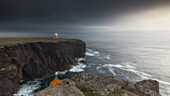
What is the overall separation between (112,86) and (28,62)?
162 feet

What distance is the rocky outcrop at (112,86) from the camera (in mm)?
10176

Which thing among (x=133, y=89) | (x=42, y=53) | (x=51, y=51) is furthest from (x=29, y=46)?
(x=133, y=89)

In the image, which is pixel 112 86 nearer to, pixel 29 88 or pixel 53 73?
pixel 29 88

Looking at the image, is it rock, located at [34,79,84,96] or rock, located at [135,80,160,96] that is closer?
rock, located at [34,79,84,96]

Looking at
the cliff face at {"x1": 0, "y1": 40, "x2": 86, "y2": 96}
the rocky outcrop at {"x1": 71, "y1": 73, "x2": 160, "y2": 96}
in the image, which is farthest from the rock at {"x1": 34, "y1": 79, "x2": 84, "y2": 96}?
the cliff face at {"x1": 0, "y1": 40, "x2": 86, "y2": 96}

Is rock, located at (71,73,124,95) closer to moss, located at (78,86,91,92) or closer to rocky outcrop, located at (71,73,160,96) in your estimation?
rocky outcrop, located at (71,73,160,96)

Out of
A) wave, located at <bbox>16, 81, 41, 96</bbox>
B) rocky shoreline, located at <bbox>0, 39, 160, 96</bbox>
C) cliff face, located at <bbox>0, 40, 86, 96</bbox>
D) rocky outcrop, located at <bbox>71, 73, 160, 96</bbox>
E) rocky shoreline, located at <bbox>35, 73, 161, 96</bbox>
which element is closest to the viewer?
rocky shoreline, located at <bbox>35, 73, 161, 96</bbox>

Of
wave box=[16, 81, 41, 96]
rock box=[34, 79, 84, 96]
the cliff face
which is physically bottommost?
wave box=[16, 81, 41, 96]

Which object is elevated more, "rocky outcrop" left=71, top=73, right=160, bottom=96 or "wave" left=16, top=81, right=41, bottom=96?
"rocky outcrop" left=71, top=73, right=160, bottom=96

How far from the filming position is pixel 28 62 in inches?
1831

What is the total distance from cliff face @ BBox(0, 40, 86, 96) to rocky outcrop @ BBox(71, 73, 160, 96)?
115 ft

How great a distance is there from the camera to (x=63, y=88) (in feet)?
25.8

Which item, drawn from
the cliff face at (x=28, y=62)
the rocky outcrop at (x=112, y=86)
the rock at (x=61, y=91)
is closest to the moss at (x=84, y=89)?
the rocky outcrop at (x=112, y=86)

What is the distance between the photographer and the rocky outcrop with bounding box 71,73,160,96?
1018 cm
